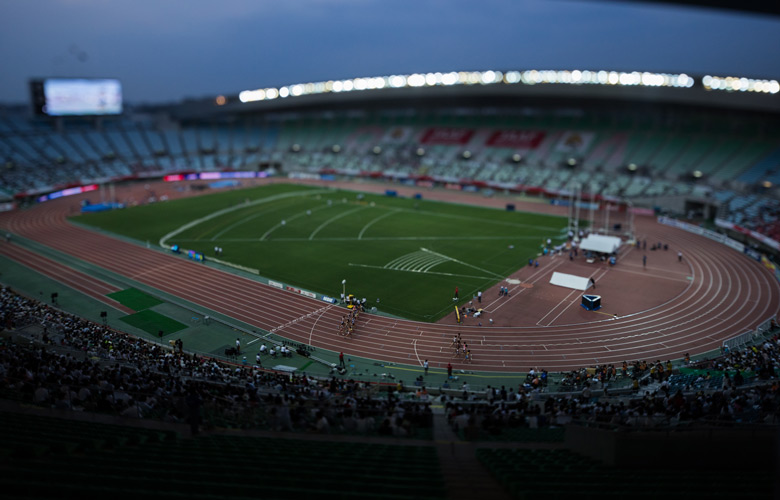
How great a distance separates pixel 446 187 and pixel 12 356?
7097cm

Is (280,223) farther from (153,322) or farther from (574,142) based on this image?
(574,142)

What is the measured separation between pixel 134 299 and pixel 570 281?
104ft

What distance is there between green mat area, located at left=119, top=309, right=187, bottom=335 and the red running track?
10.3ft

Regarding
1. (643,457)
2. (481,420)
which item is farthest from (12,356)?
(643,457)

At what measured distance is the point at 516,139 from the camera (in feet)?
308

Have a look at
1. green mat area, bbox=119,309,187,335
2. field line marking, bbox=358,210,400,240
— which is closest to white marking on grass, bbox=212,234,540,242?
field line marking, bbox=358,210,400,240

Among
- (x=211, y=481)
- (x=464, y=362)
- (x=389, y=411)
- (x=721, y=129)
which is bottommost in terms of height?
(x=464, y=362)

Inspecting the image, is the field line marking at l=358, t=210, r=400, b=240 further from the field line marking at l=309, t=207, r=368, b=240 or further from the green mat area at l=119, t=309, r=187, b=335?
the green mat area at l=119, t=309, r=187, b=335

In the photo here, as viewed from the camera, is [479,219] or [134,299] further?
[479,219]

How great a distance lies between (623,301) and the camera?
37.8 m

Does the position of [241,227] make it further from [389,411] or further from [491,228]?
[389,411]

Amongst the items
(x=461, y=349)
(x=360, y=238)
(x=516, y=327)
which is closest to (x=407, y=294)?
(x=516, y=327)

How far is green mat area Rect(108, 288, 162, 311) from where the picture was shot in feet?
124

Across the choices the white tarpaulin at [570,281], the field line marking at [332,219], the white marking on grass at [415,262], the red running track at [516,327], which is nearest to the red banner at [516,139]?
the field line marking at [332,219]
